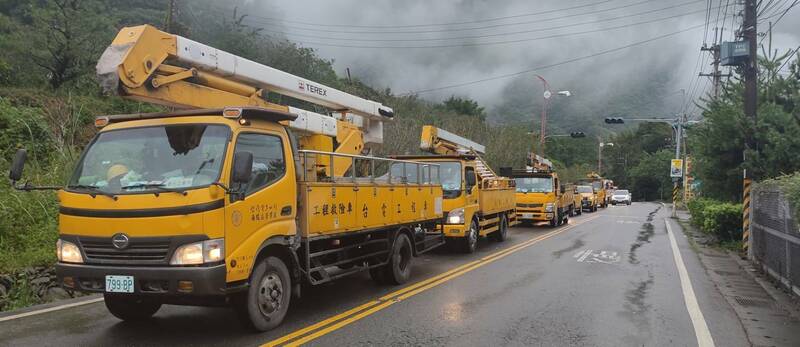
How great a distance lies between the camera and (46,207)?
10562 millimetres

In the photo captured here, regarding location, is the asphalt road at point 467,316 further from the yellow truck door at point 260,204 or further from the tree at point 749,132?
the tree at point 749,132

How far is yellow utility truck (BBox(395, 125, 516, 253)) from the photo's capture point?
43.5 feet

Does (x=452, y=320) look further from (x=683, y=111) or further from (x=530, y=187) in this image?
(x=683, y=111)

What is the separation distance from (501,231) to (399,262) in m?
7.98

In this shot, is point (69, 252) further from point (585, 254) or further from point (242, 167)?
point (585, 254)

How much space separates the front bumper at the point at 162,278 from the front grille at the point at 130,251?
82 millimetres

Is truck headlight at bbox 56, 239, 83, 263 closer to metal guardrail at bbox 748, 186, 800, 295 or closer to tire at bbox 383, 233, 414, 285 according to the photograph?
tire at bbox 383, 233, 414, 285

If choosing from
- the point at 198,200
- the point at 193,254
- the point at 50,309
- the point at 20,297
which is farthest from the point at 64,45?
the point at 193,254

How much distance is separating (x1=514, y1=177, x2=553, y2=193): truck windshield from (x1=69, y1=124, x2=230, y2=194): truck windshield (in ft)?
60.0

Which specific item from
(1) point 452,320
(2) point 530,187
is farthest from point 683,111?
(1) point 452,320

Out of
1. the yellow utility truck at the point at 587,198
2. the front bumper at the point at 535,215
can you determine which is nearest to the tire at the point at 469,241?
the front bumper at the point at 535,215

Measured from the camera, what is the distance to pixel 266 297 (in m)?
6.12

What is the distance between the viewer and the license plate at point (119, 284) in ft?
17.6

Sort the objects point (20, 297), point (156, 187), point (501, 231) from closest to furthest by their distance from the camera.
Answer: point (156, 187) → point (20, 297) → point (501, 231)
